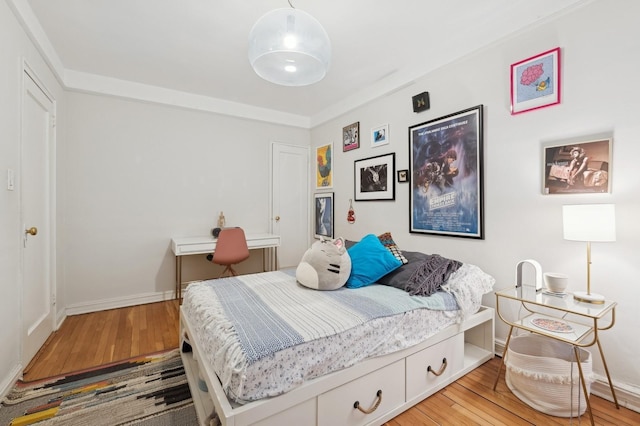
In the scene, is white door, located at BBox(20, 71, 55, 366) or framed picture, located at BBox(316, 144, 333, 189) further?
framed picture, located at BBox(316, 144, 333, 189)

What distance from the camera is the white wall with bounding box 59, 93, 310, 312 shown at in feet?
10.6

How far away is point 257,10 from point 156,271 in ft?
10.1

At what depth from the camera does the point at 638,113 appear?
1659 millimetres

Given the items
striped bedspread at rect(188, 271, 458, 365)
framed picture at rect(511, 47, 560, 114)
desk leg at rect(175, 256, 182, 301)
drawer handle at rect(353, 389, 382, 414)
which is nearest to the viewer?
striped bedspread at rect(188, 271, 458, 365)

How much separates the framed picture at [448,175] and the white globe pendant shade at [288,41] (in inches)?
53.0

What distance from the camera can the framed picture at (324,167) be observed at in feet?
14.0

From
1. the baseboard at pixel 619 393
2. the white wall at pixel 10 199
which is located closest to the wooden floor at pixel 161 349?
the baseboard at pixel 619 393

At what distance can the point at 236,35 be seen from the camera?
246 centimetres

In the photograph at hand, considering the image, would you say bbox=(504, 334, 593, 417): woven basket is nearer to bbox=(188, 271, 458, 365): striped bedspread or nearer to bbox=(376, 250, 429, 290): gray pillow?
bbox=(188, 271, 458, 365): striped bedspread

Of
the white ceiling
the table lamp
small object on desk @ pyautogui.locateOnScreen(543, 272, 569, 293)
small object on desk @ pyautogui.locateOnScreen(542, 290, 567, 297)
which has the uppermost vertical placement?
the white ceiling

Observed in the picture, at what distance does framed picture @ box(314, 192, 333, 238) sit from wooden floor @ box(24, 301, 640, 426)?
2151 mm

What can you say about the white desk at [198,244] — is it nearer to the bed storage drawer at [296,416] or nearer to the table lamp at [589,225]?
the bed storage drawer at [296,416]

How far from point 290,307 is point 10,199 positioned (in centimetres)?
193

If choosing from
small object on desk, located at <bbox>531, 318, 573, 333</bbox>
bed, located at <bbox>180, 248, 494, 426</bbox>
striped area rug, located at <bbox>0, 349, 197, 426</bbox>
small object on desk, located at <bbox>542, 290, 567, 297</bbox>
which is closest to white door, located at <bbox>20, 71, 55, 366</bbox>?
striped area rug, located at <bbox>0, 349, 197, 426</bbox>
